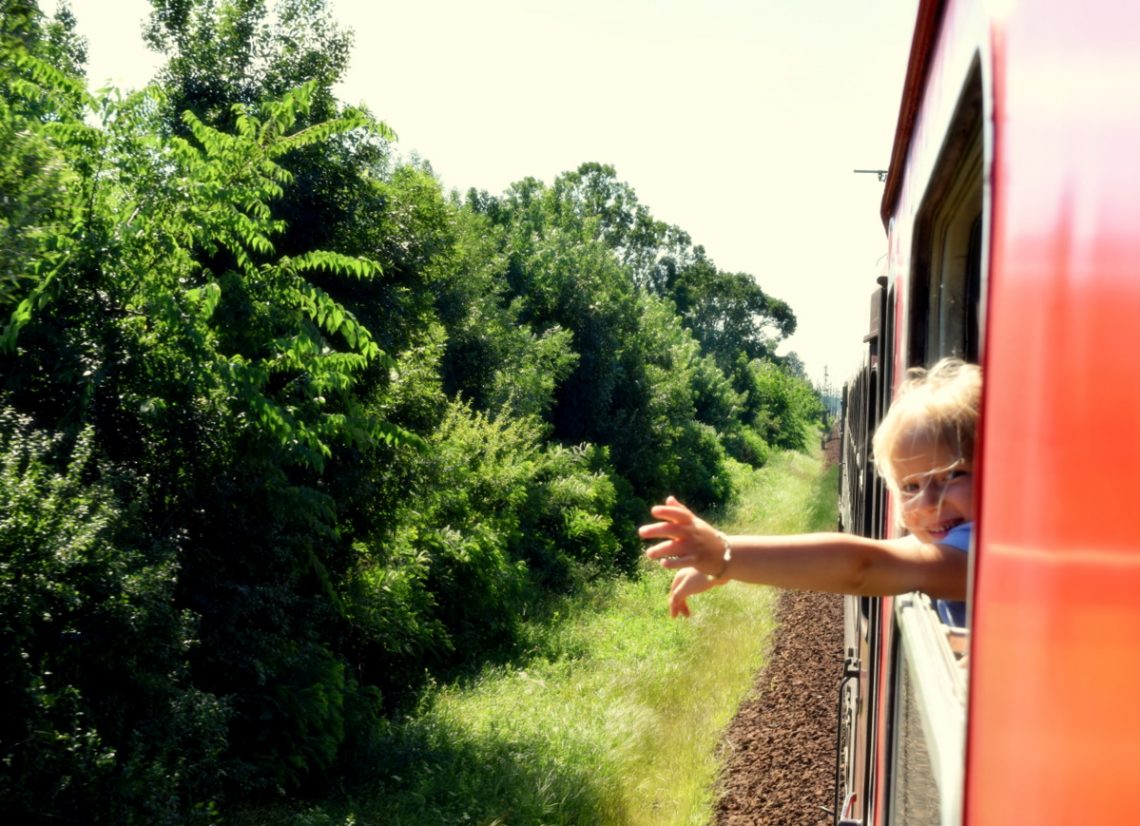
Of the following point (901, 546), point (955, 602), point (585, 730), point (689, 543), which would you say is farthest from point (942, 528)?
point (585, 730)

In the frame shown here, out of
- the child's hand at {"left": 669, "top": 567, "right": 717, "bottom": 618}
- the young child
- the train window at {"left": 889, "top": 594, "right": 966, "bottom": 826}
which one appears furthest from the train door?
the child's hand at {"left": 669, "top": 567, "right": 717, "bottom": 618}

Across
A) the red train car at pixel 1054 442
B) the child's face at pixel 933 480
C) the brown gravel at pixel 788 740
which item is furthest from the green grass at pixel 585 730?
the red train car at pixel 1054 442

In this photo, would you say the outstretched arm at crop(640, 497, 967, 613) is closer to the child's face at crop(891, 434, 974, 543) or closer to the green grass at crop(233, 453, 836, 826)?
the child's face at crop(891, 434, 974, 543)

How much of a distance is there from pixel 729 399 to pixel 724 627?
2688 centimetres

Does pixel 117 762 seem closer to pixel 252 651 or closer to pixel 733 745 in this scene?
pixel 252 651

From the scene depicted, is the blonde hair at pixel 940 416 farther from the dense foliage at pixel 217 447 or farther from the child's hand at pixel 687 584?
the dense foliage at pixel 217 447

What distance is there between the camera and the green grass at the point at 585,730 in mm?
7375

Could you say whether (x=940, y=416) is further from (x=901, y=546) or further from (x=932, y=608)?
(x=932, y=608)

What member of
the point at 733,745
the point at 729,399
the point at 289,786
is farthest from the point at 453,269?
the point at 729,399

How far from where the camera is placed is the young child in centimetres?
174

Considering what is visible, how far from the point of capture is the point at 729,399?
40062 millimetres

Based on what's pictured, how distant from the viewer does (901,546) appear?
1841mm

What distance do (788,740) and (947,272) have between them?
288 inches

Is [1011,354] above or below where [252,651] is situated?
above
